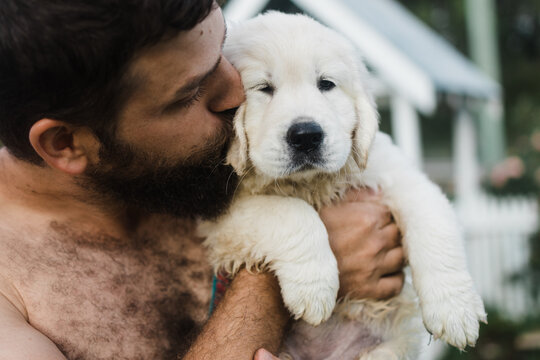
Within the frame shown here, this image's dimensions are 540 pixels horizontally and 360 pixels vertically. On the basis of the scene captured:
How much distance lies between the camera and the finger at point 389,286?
9.00 ft

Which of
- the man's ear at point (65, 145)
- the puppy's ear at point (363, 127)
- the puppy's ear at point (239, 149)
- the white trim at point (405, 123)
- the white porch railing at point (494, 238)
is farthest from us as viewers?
the white porch railing at point (494, 238)

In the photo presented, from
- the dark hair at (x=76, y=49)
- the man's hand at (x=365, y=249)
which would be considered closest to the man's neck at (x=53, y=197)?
the dark hair at (x=76, y=49)

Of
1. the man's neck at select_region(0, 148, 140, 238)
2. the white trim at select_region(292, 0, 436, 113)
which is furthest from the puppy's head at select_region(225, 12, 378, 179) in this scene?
the white trim at select_region(292, 0, 436, 113)

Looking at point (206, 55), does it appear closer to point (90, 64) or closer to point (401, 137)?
point (90, 64)

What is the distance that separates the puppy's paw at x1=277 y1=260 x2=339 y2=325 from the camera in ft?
8.22

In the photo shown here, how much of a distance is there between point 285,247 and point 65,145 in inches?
39.8

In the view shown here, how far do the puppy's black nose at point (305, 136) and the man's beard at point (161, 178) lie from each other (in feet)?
1.04

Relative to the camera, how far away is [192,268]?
283cm

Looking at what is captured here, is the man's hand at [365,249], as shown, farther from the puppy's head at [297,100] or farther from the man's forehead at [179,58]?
the man's forehead at [179,58]

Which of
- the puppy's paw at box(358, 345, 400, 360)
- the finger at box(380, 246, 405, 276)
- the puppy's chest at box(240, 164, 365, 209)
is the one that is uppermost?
the puppy's chest at box(240, 164, 365, 209)

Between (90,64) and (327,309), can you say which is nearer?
(90,64)

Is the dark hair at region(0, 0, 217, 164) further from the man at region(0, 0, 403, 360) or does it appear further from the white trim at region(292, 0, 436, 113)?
the white trim at region(292, 0, 436, 113)

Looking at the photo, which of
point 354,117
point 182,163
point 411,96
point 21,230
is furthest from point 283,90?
point 411,96

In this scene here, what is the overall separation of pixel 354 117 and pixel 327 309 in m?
0.89
